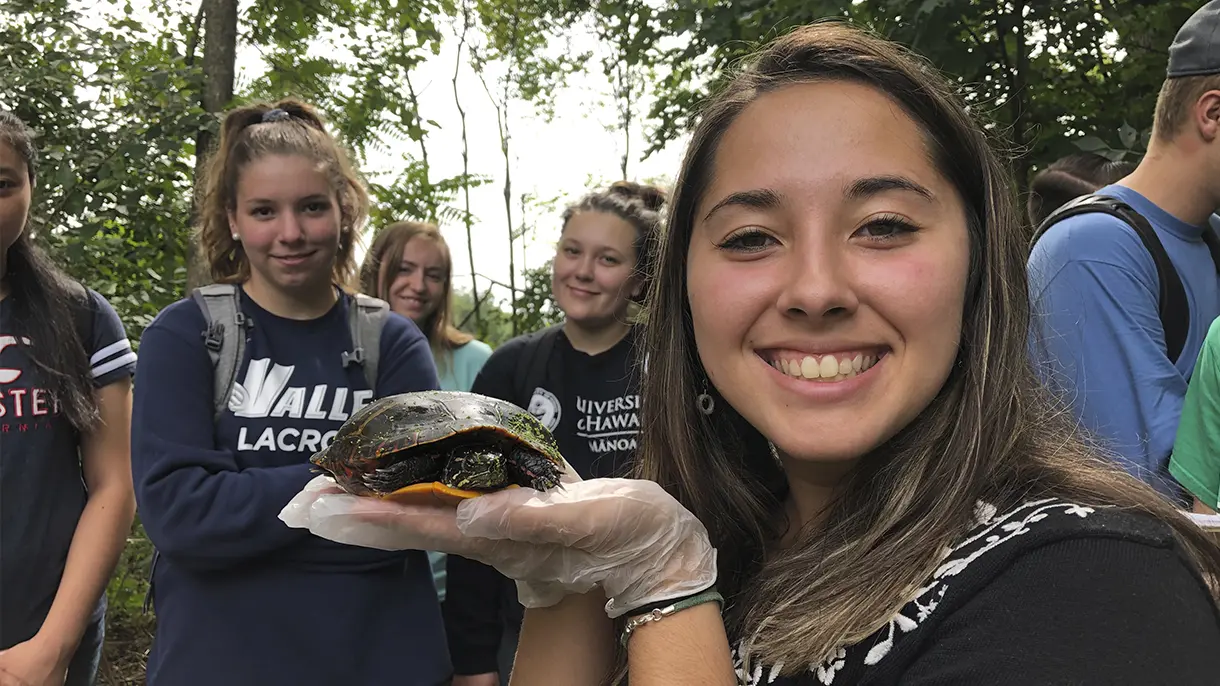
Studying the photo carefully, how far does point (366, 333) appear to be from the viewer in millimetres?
2592

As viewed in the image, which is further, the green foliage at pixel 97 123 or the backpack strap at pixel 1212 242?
the green foliage at pixel 97 123

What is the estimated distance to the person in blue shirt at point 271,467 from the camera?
2.17m

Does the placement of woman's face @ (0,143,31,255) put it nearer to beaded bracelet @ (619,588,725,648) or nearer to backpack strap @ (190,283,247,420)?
backpack strap @ (190,283,247,420)

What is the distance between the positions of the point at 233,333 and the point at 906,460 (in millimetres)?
1944

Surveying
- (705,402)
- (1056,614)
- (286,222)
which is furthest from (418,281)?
(1056,614)

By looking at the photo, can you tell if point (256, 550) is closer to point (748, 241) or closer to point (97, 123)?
point (748, 241)

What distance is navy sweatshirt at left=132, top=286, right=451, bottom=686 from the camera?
216 centimetres

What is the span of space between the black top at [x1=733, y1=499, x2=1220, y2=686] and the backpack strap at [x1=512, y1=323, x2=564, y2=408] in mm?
2250

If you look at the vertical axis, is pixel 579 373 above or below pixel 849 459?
below

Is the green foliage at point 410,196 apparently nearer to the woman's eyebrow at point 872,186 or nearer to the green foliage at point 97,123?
the green foliage at point 97,123

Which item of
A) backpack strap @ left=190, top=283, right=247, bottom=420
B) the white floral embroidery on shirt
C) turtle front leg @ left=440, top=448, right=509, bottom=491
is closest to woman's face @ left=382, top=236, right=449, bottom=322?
backpack strap @ left=190, top=283, right=247, bottom=420

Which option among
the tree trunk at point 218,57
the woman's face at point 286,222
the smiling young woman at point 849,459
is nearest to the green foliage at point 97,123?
the tree trunk at point 218,57

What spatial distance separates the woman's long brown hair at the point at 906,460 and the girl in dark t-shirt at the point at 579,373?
1510 millimetres

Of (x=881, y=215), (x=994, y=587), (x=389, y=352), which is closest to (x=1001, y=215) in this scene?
(x=881, y=215)
